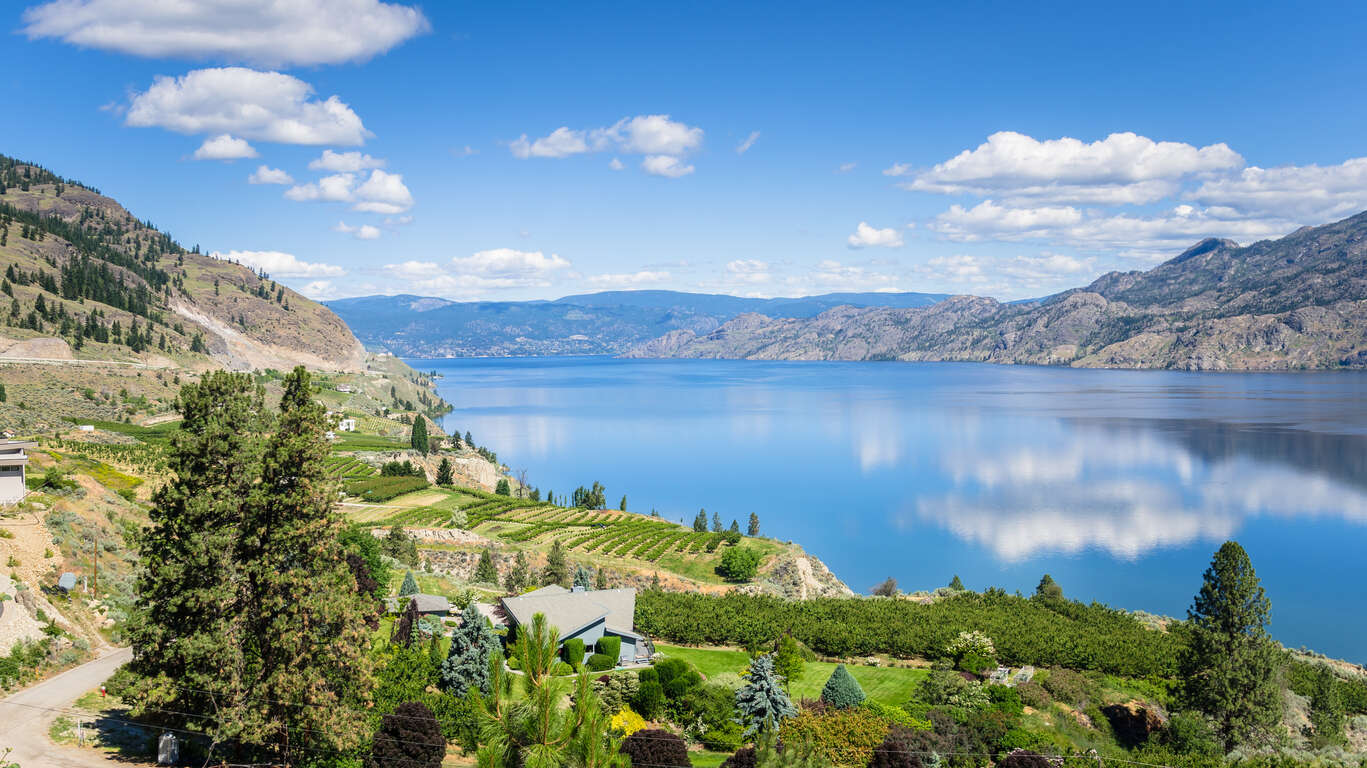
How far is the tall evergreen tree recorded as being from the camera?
19328 mm

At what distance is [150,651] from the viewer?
19.6 m

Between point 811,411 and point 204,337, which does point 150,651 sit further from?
point 811,411

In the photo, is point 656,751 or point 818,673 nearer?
point 656,751

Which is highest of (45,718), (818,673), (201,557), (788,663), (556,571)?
(201,557)

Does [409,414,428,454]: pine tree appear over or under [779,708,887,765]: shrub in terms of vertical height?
over

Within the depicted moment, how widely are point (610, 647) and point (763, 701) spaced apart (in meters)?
9.47

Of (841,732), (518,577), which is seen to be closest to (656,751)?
(841,732)

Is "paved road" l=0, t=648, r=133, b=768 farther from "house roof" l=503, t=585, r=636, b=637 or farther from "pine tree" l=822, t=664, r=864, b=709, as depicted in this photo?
"pine tree" l=822, t=664, r=864, b=709

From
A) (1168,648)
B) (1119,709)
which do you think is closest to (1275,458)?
(1168,648)

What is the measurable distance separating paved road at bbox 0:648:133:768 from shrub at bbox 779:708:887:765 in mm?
18438

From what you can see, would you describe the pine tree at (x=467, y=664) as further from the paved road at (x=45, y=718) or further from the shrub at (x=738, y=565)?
the shrub at (x=738, y=565)

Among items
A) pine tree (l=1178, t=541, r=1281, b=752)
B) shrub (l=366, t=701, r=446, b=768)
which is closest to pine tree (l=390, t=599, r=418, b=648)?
shrub (l=366, t=701, r=446, b=768)

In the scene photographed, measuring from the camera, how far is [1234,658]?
27266mm

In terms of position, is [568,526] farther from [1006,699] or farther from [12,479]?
[1006,699]
